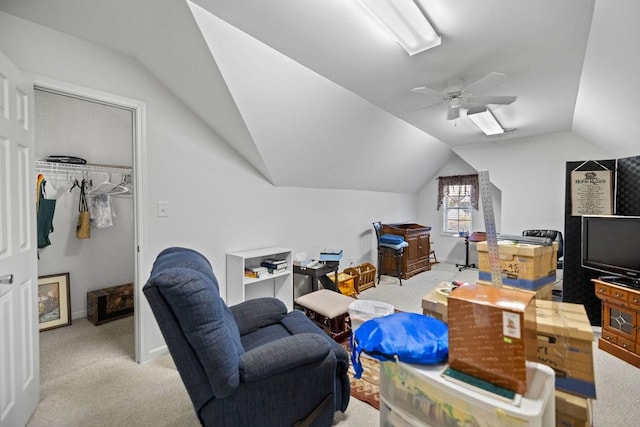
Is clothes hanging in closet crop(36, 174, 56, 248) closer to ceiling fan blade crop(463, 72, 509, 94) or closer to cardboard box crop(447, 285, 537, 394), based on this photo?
cardboard box crop(447, 285, 537, 394)

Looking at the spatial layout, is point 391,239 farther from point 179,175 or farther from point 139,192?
point 139,192

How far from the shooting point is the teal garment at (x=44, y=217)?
9.51 feet

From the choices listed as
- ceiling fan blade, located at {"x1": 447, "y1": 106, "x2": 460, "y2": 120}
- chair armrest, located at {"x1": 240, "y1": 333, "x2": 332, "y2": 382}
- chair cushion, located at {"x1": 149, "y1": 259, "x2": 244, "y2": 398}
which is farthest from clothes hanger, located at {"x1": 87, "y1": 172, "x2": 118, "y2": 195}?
ceiling fan blade, located at {"x1": 447, "y1": 106, "x2": 460, "y2": 120}

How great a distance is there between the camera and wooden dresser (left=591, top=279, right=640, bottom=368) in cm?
236

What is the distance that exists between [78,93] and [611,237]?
464cm

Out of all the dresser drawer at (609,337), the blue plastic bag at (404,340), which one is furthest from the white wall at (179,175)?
the dresser drawer at (609,337)

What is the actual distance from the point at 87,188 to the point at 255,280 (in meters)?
2.32

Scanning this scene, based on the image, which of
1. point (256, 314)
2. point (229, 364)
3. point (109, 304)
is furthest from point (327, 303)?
point (109, 304)

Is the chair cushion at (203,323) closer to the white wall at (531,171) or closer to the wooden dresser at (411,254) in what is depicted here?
the wooden dresser at (411,254)

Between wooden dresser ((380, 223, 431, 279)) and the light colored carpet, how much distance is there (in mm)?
2690

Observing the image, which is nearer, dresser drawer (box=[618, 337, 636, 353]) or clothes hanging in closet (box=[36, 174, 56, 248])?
dresser drawer (box=[618, 337, 636, 353])

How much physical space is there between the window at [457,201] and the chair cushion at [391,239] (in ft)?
6.99

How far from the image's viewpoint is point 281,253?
337cm

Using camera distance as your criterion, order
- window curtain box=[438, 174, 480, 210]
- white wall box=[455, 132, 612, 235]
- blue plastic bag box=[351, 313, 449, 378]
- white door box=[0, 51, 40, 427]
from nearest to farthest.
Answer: blue plastic bag box=[351, 313, 449, 378] → white door box=[0, 51, 40, 427] → white wall box=[455, 132, 612, 235] → window curtain box=[438, 174, 480, 210]
